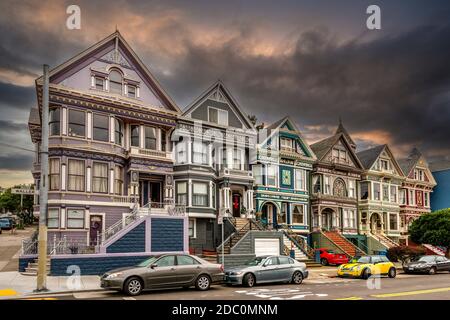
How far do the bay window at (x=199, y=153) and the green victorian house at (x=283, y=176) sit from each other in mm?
5395

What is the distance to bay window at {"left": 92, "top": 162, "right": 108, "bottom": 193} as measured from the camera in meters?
29.3

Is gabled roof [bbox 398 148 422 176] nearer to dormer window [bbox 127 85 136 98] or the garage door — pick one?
the garage door

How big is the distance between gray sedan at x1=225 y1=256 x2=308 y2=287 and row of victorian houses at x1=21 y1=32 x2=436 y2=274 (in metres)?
4.17

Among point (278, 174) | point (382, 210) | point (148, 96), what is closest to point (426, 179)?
point (382, 210)

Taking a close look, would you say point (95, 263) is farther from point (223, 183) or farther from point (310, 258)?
point (310, 258)

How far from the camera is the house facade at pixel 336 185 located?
43.9 metres

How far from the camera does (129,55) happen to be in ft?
104

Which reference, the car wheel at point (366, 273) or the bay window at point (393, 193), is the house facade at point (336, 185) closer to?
the bay window at point (393, 193)

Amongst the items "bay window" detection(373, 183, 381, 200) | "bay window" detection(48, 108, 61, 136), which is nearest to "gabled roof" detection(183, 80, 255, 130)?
"bay window" detection(48, 108, 61, 136)

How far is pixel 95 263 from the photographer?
24.9m

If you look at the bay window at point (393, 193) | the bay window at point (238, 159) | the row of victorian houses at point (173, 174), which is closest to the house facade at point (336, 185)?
the row of victorian houses at point (173, 174)
